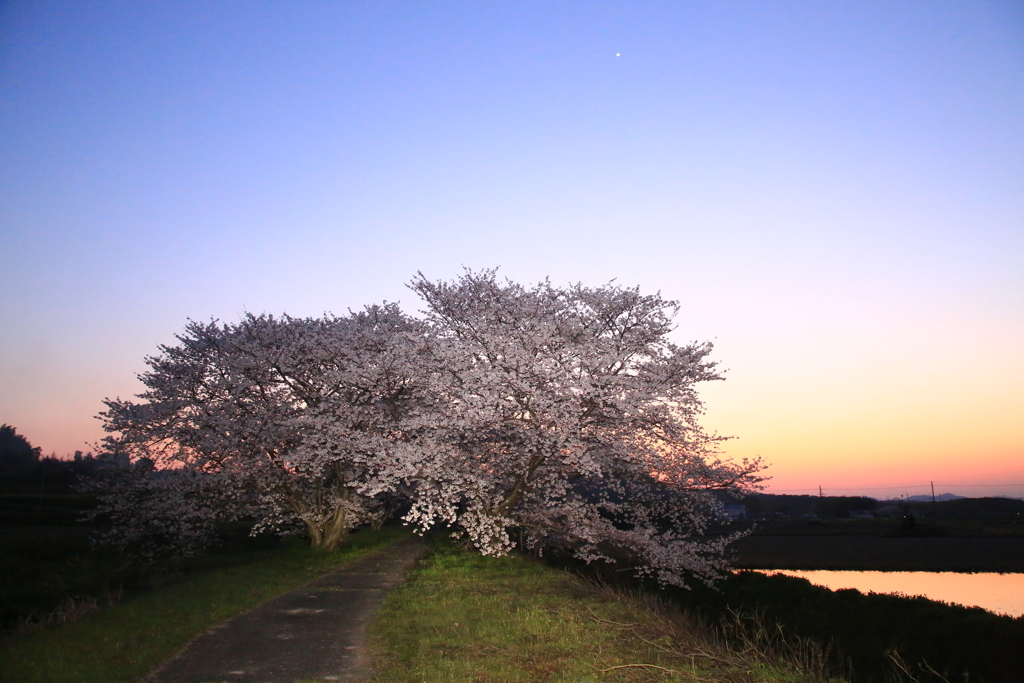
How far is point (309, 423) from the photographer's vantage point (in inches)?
863

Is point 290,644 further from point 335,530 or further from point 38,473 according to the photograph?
point 38,473

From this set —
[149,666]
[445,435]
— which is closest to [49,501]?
[445,435]

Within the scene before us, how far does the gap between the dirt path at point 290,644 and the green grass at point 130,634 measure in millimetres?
386

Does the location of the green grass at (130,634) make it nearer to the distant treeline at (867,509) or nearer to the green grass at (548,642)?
the green grass at (548,642)

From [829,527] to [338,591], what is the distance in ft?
241

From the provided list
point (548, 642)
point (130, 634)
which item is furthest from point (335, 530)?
point (548, 642)

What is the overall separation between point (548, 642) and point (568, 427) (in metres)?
7.66

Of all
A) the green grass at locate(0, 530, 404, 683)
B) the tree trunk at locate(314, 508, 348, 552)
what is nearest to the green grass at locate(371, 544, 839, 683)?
the green grass at locate(0, 530, 404, 683)

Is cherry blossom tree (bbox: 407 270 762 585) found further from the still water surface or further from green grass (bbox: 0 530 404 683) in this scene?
the still water surface

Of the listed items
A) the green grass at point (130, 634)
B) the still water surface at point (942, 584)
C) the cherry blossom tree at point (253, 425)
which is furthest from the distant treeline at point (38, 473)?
the still water surface at point (942, 584)

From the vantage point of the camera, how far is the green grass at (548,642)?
782cm

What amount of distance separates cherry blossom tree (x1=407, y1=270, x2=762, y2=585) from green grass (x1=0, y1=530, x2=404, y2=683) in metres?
5.38

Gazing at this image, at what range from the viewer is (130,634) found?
33.2 ft

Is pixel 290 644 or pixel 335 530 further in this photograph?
pixel 335 530
